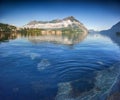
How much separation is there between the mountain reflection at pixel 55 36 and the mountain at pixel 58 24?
0.40ft

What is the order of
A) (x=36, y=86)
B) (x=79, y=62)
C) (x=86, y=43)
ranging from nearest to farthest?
(x=36, y=86)
(x=79, y=62)
(x=86, y=43)

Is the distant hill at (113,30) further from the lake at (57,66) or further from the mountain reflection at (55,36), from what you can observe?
the mountain reflection at (55,36)

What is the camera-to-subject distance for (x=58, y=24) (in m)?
4.79

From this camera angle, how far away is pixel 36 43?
15.6 feet

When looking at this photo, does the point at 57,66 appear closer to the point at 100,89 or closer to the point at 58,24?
the point at 58,24

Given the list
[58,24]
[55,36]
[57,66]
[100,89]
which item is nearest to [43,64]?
[57,66]

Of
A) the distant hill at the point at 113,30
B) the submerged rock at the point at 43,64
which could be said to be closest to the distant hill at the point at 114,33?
the distant hill at the point at 113,30

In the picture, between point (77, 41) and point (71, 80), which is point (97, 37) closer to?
point (77, 41)

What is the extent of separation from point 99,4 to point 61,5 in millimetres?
829

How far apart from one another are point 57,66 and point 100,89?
1.03m

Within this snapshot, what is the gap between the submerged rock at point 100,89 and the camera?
12.7 ft

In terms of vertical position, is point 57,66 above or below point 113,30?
below

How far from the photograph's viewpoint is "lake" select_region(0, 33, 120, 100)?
399 cm

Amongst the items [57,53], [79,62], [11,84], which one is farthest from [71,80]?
[11,84]
